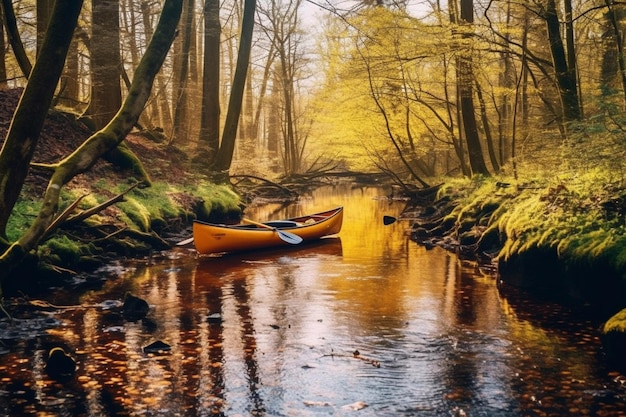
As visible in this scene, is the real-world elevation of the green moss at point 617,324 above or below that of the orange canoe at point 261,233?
below

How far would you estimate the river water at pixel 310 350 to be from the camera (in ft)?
17.4

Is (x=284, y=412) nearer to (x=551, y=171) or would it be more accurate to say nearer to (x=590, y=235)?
(x=590, y=235)

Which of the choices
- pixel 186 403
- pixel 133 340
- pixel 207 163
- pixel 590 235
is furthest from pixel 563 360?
pixel 207 163

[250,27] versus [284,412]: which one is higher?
[250,27]

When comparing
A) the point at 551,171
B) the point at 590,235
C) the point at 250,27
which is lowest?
the point at 590,235

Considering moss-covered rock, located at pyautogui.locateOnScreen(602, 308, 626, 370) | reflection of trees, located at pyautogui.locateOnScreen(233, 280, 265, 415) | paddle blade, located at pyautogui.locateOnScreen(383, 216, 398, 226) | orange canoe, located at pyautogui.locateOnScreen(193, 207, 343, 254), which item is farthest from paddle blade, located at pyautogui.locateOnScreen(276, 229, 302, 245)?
moss-covered rock, located at pyautogui.locateOnScreen(602, 308, 626, 370)

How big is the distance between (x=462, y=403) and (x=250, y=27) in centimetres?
1787

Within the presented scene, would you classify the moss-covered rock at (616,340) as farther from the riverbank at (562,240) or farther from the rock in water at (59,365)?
the rock in water at (59,365)

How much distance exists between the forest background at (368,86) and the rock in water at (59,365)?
174 centimetres

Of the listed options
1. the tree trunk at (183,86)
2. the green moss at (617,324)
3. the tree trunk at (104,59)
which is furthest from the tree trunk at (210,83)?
the green moss at (617,324)

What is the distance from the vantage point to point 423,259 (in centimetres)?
1329

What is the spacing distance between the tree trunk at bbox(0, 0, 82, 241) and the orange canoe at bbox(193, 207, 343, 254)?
5988 millimetres

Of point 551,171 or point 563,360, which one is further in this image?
point 551,171

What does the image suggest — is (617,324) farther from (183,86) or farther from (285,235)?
(183,86)
